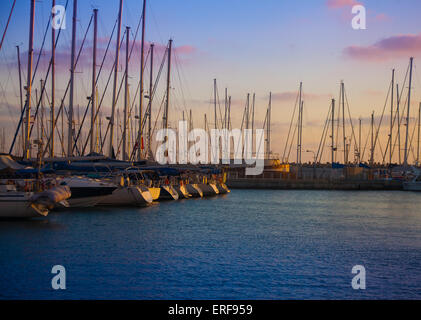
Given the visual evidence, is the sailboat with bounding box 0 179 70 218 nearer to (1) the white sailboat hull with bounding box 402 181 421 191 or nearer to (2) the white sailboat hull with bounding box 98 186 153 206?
(2) the white sailboat hull with bounding box 98 186 153 206

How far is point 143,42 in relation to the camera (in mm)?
57625

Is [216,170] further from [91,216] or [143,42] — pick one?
[91,216]

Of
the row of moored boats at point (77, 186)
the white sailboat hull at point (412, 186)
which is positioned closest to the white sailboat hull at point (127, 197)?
the row of moored boats at point (77, 186)

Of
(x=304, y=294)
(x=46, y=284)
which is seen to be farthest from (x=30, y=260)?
(x=304, y=294)

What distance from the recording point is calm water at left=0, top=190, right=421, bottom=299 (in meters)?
19.4

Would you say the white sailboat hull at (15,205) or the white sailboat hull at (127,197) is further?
the white sailboat hull at (127,197)

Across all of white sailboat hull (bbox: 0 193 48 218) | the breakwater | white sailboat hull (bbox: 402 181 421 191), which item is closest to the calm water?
white sailboat hull (bbox: 0 193 48 218)

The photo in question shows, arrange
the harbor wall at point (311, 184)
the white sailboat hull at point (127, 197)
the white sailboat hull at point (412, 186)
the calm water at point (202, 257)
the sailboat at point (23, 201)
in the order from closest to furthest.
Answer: the calm water at point (202, 257)
the sailboat at point (23, 201)
the white sailboat hull at point (127, 197)
the white sailboat hull at point (412, 186)
the harbor wall at point (311, 184)

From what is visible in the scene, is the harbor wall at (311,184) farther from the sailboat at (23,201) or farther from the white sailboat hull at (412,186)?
the sailboat at (23,201)

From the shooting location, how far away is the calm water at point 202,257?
19.4m

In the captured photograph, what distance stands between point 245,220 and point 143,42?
78.6 ft

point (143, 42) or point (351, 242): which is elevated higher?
point (143, 42)
